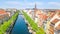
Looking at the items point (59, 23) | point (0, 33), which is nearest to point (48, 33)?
point (59, 23)

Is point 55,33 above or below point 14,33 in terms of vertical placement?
above

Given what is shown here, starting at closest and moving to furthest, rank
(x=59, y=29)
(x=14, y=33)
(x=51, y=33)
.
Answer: (x=59, y=29), (x=51, y=33), (x=14, y=33)

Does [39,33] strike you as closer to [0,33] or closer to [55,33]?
[55,33]

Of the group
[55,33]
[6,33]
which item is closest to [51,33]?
[55,33]

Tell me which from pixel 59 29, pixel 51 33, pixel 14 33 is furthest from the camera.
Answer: pixel 14 33

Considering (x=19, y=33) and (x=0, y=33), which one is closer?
(x=0, y=33)

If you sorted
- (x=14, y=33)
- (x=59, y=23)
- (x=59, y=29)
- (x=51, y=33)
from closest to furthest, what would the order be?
(x=59, y=29)
(x=59, y=23)
(x=51, y=33)
(x=14, y=33)

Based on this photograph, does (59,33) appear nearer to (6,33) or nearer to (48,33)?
(48,33)

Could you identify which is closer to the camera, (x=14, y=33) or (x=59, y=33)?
(x=59, y=33)

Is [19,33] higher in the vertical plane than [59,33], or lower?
lower
